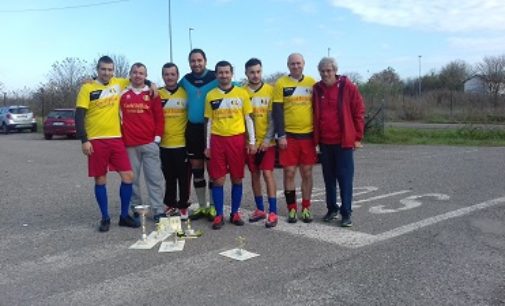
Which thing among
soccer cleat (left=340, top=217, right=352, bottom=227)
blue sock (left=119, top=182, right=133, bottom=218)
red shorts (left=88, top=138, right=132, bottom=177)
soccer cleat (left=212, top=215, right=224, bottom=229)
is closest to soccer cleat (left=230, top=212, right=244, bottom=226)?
soccer cleat (left=212, top=215, right=224, bottom=229)

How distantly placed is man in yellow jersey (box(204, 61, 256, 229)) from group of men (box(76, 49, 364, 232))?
0.01 metres

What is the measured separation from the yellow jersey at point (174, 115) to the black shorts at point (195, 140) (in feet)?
0.27

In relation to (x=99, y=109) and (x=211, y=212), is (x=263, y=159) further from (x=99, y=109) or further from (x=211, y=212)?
(x=99, y=109)

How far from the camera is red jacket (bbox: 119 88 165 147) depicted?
6816 mm

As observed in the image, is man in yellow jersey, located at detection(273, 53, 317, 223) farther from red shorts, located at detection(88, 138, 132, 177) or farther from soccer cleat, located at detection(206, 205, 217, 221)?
red shorts, located at detection(88, 138, 132, 177)

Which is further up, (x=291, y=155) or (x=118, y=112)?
(x=118, y=112)

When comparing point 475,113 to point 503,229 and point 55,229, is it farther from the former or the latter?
point 55,229

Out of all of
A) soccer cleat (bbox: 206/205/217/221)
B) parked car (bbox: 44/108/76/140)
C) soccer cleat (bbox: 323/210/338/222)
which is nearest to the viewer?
soccer cleat (bbox: 323/210/338/222)

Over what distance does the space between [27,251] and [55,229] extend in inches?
38.6

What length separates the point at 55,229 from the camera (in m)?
6.91

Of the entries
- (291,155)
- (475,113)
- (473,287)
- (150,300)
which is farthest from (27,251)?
(475,113)

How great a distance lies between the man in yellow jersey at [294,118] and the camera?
6570 millimetres

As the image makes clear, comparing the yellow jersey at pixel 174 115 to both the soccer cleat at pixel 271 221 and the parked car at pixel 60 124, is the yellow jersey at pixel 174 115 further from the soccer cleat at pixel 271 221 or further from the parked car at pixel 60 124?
the parked car at pixel 60 124

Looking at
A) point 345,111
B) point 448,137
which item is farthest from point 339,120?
point 448,137
